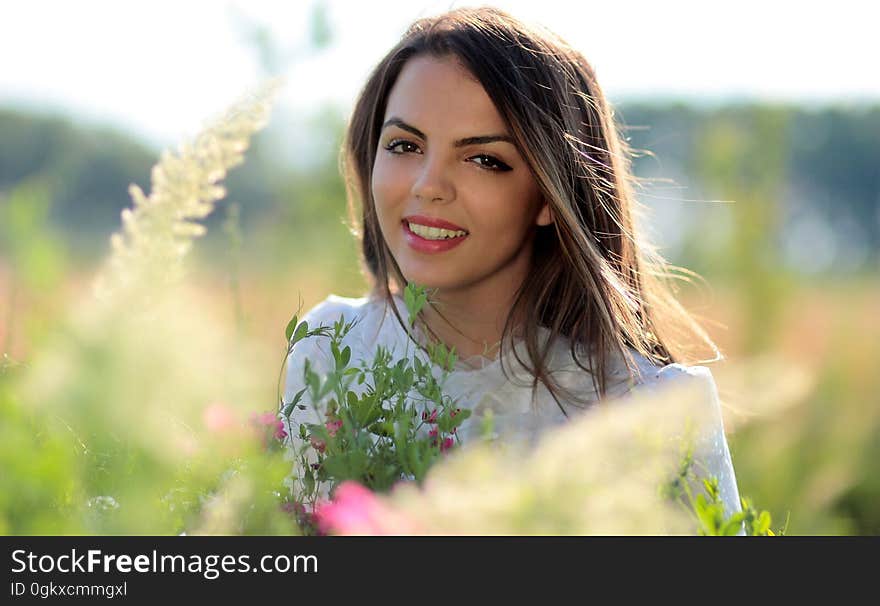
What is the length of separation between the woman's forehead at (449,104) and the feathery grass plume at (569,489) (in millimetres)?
1258

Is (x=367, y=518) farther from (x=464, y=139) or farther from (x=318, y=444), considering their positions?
(x=464, y=139)

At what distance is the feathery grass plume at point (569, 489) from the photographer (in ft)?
1.43

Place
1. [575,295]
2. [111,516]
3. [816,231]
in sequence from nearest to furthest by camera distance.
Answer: [111,516], [575,295], [816,231]

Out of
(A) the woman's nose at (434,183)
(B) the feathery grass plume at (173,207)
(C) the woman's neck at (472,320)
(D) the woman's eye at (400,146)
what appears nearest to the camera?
(B) the feathery grass plume at (173,207)

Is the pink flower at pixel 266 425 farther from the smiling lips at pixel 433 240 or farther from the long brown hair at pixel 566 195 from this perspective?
the smiling lips at pixel 433 240

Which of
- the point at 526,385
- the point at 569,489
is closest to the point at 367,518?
the point at 569,489

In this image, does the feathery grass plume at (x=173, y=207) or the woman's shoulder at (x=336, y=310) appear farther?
the woman's shoulder at (x=336, y=310)

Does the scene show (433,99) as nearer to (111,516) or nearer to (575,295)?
(575,295)

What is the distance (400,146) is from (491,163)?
0.21 m

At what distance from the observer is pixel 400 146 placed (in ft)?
6.23

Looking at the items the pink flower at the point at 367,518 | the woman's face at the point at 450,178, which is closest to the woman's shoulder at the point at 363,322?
the woman's face at the point at 450,178

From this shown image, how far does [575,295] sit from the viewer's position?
1.94 metres

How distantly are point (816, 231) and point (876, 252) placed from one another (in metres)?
3.58
